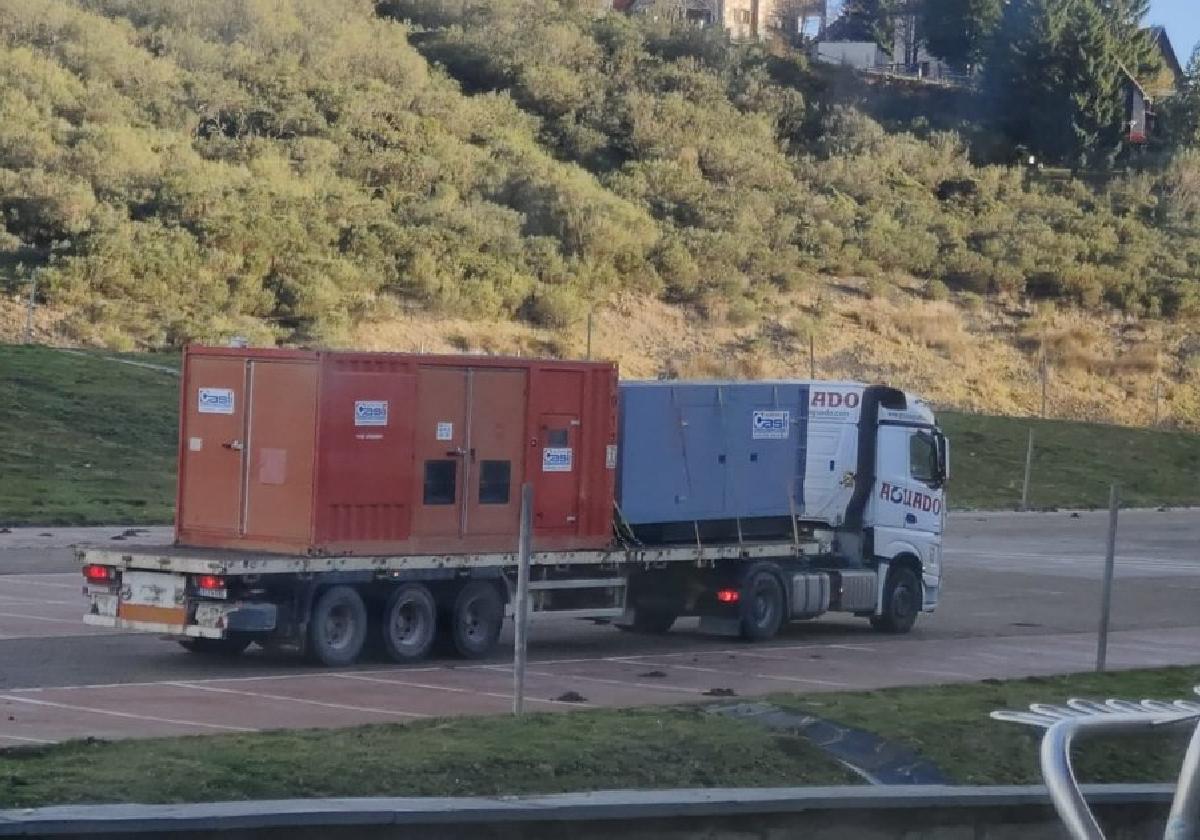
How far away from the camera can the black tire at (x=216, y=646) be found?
18.3 m

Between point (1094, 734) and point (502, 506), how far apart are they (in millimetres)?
13345

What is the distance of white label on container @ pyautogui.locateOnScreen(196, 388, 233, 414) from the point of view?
1864 cm

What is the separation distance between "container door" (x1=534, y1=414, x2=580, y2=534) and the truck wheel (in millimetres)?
2320

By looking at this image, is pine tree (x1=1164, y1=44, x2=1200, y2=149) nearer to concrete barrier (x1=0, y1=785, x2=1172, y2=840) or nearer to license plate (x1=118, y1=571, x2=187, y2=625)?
license plate (x1=118, y1=571, x2=187, y2=625)

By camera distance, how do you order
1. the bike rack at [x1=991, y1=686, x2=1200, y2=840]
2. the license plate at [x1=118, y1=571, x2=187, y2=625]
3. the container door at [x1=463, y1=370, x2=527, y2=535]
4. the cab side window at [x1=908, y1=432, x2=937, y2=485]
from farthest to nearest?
the cab side window at [x1=908, y1=432, x2=937, y2=485] < the container door at [x1=463, y1=370, x2=527, y2=535] < the license plate at [x1=118, y1=571, x2=187, y2=625] < the bike rack at [x1=991, y1=686, x2=1200, y2=840]

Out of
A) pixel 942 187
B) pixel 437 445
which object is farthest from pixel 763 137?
pixel 437 445

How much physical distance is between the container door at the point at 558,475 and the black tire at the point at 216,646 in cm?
319

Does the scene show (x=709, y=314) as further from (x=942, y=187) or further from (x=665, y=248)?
(x=942, y=187)

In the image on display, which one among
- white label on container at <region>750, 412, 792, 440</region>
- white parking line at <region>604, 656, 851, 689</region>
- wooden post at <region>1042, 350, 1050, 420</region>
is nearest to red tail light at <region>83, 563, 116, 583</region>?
white parking line at <region>604, 656, 851, 689</region>

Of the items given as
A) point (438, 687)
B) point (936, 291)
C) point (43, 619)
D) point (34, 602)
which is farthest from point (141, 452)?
point (936, 291)

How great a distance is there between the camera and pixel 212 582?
1714cm

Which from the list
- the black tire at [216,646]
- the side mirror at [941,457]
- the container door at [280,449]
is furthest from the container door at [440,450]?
the side mirror at [941,457]

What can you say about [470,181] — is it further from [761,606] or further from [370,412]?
[370,412]

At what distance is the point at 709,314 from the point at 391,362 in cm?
4154
